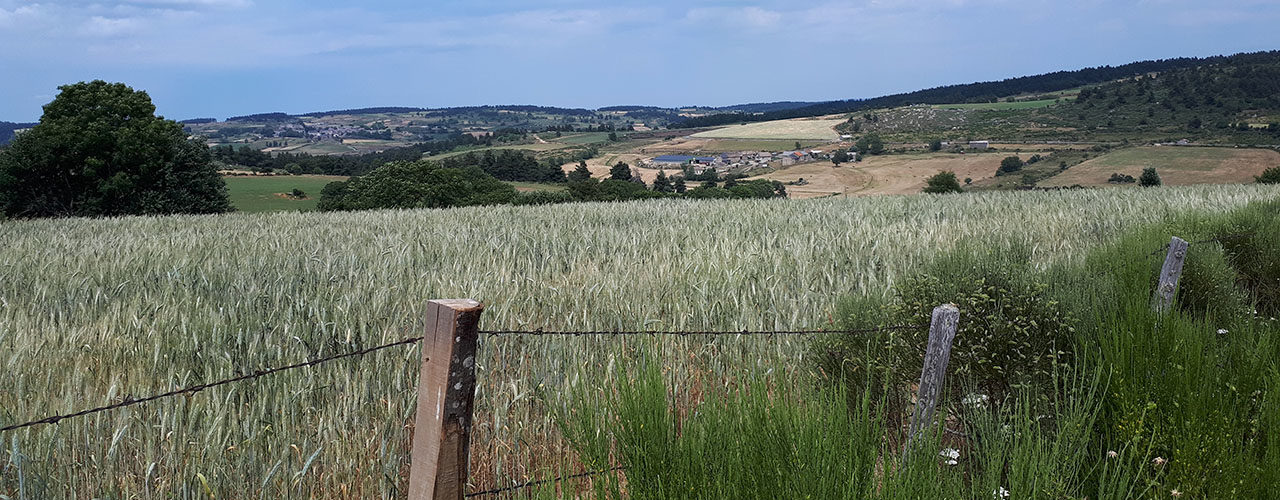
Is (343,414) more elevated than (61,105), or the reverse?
(61,105)

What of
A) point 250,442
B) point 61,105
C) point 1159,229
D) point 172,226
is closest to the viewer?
point 250,442

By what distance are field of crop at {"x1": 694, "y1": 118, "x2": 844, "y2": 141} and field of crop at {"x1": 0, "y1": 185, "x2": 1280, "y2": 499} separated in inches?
4313

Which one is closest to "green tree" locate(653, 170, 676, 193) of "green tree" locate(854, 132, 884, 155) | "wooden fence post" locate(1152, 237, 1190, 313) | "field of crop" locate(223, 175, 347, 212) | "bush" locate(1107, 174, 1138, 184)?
"field of crop" locate(223, 175, 347, 212)

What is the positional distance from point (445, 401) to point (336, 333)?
95.1 inches

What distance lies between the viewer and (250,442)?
9.40 feet

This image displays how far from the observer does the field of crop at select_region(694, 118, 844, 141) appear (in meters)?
119

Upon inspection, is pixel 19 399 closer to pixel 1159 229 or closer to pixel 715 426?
pixel 715 426

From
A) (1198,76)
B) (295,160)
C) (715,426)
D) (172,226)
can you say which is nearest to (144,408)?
(715,426)

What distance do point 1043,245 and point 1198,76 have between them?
123574 millimetres

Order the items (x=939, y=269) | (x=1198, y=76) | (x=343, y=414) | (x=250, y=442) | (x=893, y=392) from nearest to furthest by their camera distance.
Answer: (x=250, y=442)
(x=343, y=414)
(x=893, y=392)
(x=939, y=269)
(x=1198, y=76)

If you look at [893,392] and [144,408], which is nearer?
[144,408]

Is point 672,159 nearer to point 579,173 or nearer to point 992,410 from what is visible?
point 579,173

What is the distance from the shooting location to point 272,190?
61.4 m

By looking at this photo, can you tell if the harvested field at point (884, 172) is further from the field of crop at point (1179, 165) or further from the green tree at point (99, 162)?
the green tree at point (99, 162)
